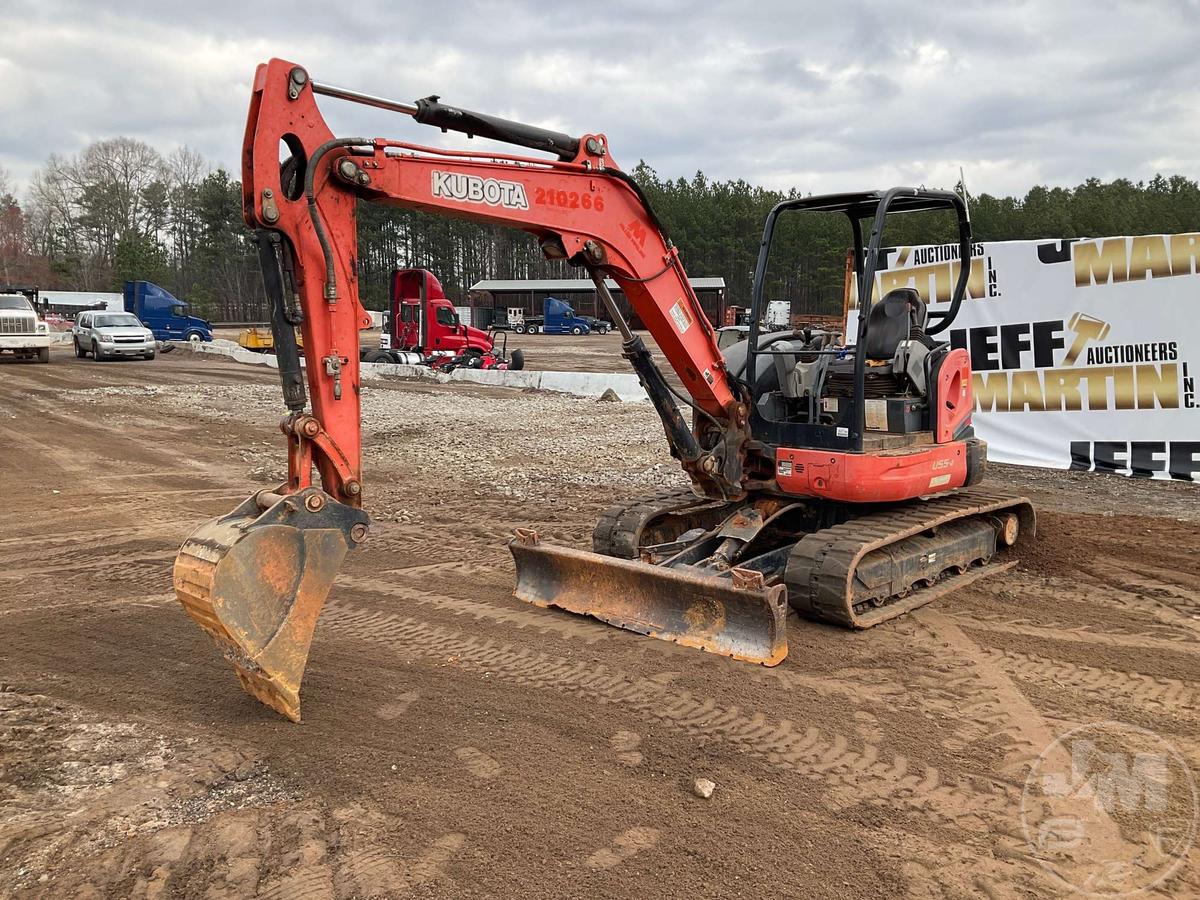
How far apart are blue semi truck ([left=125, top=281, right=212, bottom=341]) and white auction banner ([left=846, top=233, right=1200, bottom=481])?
33.3 metres

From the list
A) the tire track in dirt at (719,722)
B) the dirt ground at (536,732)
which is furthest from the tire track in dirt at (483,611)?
the tire track in dirt at (719,722)

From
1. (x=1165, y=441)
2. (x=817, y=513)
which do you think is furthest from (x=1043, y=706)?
(x=1165, y=441)

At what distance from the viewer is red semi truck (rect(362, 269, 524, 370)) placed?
26.1 metres

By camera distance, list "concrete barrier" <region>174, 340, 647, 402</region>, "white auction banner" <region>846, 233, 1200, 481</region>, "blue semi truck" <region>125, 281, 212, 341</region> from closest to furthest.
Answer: "white auction banner" <region>846, 233, 1200, 481</region>, "concrete barrier" <region>174, 340, 647, 402</region>, "blue semi truck" <region>125, 281, 212, 341</region>

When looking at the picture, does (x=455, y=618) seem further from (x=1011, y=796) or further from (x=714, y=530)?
(x=1011, y=796)

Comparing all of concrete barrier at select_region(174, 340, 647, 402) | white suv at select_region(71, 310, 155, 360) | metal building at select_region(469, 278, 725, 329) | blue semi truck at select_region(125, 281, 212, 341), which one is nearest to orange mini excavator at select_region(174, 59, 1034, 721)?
concrete barrier at select_region(174, 340, 647, 402)

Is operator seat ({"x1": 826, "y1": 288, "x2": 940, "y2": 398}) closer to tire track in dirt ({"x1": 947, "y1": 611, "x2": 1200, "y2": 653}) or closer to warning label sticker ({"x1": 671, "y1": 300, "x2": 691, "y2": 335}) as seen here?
warning label sticker ({"x1": 671, "y1": 300, "x2": 691, "y2": 335})

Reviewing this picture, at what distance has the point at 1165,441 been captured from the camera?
10648mm

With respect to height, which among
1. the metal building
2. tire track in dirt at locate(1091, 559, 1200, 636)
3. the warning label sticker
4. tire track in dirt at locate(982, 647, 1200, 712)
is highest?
the metal building

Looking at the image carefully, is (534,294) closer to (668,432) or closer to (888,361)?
(668,432)

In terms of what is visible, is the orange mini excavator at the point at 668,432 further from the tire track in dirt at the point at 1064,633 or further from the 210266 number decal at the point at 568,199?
the tire track in dirt at the point at 1064,633

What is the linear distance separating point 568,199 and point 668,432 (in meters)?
1.93

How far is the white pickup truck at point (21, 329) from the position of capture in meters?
25.6

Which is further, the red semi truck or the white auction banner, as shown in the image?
the red semi truck
